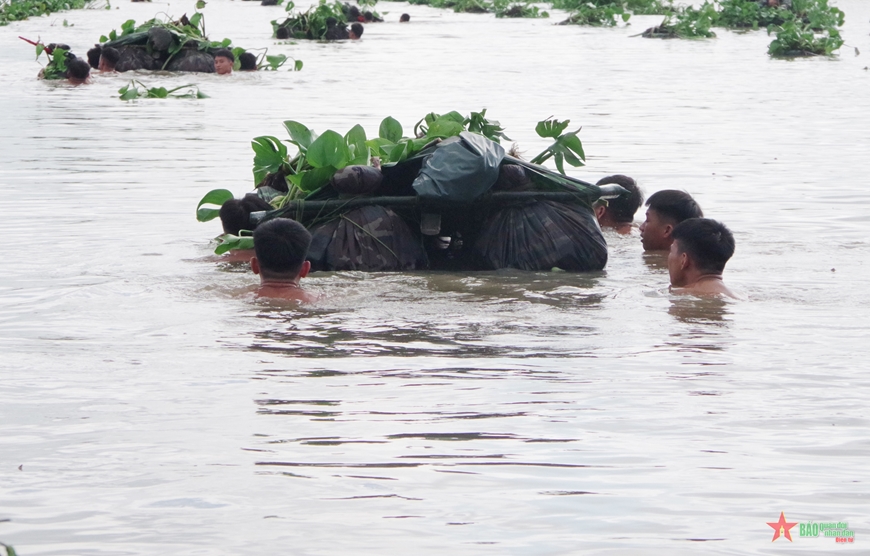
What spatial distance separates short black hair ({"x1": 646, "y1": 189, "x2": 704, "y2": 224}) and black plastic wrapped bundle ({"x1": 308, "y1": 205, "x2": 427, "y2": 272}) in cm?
150

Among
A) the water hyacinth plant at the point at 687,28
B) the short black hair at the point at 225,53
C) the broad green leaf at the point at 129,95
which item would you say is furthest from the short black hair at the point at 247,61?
the water hyacinth plant at the point at 687,28

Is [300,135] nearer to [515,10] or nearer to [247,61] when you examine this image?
[247,61]

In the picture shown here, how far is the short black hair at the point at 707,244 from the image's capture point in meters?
5.52

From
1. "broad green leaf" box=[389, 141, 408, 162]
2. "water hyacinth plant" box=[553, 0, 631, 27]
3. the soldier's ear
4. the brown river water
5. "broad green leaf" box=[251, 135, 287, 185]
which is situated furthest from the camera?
"water hyacinth plant" box=[553, 0, 631, 27]

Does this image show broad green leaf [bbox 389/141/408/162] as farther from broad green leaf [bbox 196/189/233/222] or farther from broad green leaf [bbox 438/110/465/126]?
broad green leaf [bbox 196/189/233/222]

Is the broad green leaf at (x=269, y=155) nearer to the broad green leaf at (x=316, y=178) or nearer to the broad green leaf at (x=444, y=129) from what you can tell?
the broad green leaf at (x=316, y=178)

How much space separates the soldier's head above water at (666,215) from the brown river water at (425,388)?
0.13m

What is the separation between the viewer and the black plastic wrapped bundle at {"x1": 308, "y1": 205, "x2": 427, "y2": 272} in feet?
18.9

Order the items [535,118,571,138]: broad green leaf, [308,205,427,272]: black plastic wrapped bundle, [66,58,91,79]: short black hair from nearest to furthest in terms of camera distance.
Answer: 1. [308,205,427,272]: black plastic wrapped bundle
2. [535,118,571,138]: broad green leaf
3. [66,58,91,79]: short black hair

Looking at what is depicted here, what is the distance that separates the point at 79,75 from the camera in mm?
15453

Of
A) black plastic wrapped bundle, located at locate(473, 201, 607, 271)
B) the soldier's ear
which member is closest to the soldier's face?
black plastic wrapped bundle, located at locate(473, 201, 607, 271)

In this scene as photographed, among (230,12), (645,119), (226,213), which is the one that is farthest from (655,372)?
(230,12)

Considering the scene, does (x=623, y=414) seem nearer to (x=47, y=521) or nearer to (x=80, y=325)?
(x=47, y=521)

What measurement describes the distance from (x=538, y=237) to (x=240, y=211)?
1.48m
